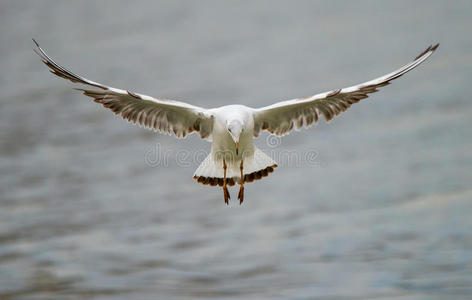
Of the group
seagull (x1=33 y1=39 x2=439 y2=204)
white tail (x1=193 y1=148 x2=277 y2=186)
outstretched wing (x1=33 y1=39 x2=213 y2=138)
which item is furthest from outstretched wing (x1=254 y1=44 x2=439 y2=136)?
outstretched wing (x1=33 y1=39 x2=213 y2=138)

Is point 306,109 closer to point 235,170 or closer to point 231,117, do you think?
point 235,170

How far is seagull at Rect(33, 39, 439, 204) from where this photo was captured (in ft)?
45.6

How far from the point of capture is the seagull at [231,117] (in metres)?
13.9

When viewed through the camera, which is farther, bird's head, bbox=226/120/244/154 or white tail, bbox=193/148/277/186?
white tail, bbox=193/148/277/186

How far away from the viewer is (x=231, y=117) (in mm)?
13602

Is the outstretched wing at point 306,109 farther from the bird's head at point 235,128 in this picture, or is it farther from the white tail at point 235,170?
the bird's head at point 235,128

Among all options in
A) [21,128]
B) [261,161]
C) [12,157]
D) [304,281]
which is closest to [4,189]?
[12,157]

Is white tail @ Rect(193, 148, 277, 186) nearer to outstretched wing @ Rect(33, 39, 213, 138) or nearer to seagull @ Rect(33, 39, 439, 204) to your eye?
seagull @ Rect(33, 39, 439, 204)

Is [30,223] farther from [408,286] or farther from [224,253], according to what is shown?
[408,286]

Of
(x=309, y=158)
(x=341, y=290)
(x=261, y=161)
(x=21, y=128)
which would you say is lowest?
(x=341, y=290)

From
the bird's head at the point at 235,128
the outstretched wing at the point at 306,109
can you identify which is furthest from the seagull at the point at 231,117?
the bird's head at the point at 235,128

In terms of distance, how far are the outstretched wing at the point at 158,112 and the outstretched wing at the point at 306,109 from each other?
92 cm

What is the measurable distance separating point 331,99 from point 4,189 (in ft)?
39.7

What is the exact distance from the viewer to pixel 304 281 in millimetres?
18266
